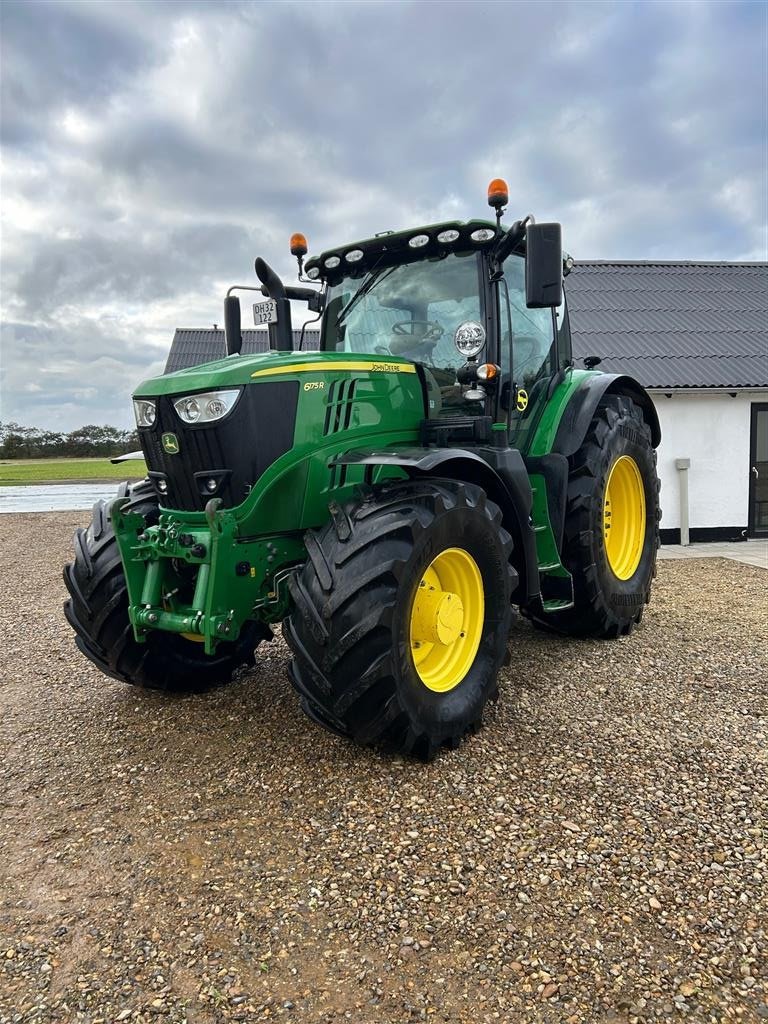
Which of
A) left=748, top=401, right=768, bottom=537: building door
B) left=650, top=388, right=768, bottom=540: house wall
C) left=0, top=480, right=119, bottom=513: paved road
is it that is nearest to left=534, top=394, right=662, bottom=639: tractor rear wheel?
left=650, top=388, right=768, bottom=540: house wall

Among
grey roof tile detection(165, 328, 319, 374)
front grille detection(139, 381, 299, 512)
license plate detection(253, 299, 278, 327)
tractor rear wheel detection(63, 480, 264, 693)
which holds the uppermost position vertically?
grey roof tile detection(165, 328, 319, 374)

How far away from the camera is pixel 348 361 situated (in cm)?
354

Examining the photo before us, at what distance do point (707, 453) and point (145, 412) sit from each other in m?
8.29

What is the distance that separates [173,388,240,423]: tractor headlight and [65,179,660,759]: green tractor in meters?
0.01

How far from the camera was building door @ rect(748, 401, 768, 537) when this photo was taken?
32.6ft

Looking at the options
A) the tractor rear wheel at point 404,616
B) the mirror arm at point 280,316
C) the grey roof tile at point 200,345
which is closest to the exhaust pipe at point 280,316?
the mirror arm at point 280,316

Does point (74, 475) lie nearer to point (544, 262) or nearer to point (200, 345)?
point (200, 345)

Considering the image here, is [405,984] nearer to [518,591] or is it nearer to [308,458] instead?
[308,458]

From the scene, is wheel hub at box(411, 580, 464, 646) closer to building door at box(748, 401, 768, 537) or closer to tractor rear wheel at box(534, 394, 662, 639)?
tractor rear wheel at box(534, 394, 662, 639)

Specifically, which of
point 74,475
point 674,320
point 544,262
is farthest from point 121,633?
point 74,475

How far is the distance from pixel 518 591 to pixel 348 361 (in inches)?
62.9

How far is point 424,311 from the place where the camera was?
4164 mm

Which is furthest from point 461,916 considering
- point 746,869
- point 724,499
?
point 724,499

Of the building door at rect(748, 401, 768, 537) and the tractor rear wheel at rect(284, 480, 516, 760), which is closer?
the tractor rear wheel at rect(284, 480, 516, 760)
